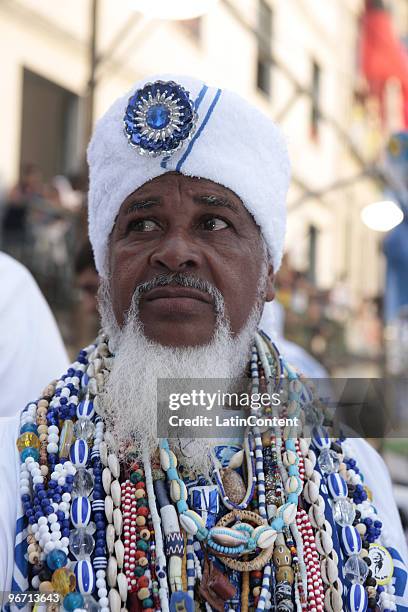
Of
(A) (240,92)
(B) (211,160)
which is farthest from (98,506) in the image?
(A) (240,92)

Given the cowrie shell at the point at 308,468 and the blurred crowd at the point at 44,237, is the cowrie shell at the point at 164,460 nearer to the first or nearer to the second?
the cowrie shell at the point at 308,468

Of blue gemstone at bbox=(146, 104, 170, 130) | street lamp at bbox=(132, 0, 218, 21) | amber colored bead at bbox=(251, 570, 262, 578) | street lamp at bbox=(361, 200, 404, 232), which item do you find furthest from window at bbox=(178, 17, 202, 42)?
amber colored bead at bbox=(251, 570, 262, 578)

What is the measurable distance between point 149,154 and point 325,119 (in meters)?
4.64

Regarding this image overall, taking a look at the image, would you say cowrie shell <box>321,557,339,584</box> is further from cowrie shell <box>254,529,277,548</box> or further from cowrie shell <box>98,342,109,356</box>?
cowrie shell <box>98,342,109,356</box>

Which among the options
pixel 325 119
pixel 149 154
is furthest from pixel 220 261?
pixel 325 119

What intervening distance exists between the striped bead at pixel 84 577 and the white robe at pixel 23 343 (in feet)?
3.21

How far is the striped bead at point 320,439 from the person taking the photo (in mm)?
1903

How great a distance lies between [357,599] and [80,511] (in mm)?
636

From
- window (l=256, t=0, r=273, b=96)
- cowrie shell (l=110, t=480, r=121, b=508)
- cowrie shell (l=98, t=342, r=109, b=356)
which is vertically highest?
window (l=256, t=0, r=273, b=96)

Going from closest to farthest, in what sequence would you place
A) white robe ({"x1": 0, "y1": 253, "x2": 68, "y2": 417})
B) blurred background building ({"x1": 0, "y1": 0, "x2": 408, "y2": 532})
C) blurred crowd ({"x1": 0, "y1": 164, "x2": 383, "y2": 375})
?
white robe ({"x1": 0, "y1": 253, "x2": 68, "y2": 417}) → blurred background building ({"x1": 0, "y1": 0, "x2": 408, "y2": 532}) → blurred crowd ({"x1": 0, "y1": 164, "x2": 383, "y2": 375})

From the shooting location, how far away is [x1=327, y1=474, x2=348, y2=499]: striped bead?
1.80 metres

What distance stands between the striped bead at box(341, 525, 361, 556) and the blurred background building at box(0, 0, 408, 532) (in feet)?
6.07

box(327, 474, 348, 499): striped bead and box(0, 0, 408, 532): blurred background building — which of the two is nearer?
box(327, 474, 348, 499): striped bead

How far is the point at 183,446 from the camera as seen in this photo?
1.81 meters
